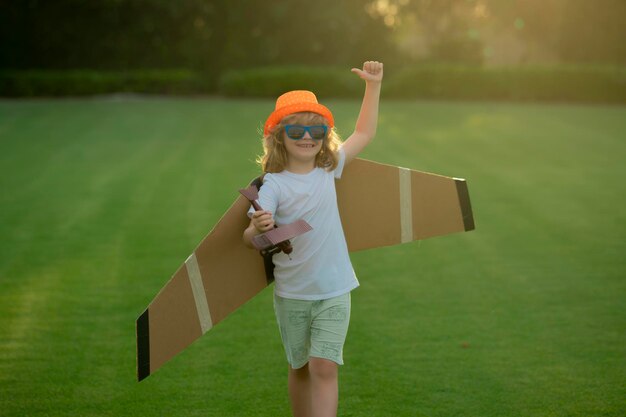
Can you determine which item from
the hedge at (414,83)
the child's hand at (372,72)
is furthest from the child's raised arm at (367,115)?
the hedge at (414,83)

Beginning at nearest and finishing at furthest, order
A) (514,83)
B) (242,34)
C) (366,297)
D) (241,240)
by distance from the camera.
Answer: (241,240) → (366,297) → (514,83) → (242,34)

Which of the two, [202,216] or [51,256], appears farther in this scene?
[202,216]

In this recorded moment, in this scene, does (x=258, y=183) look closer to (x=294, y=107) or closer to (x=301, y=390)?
(x=294, y=107)

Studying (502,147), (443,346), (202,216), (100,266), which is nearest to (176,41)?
(502,147)

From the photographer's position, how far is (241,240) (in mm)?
3947

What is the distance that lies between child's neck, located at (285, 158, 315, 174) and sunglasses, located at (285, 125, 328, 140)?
13cm

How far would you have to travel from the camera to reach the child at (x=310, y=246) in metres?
3.70

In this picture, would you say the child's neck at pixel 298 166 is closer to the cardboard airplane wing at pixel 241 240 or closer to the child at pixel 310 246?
the child at pixel 310 246

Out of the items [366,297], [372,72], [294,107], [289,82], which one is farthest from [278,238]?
[289,82]

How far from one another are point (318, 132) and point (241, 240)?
0.64m

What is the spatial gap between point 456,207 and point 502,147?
1144 centimetres

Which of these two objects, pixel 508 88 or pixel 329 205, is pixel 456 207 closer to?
pixel 329 205

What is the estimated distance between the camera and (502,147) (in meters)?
15.5

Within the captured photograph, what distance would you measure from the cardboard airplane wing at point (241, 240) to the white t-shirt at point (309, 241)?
22 cm
